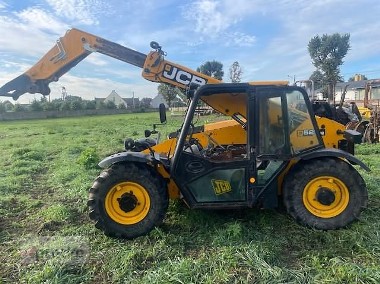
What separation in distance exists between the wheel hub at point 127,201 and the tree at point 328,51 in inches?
2256

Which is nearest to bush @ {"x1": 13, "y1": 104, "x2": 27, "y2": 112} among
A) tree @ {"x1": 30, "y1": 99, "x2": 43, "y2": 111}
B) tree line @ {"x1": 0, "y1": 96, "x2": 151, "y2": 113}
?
tree line @ {"x1": 0, "y1": 96, "x2": 151, "y2": 113}

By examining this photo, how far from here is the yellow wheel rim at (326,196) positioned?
475 centimetres

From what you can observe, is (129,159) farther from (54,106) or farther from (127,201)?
(54,106)

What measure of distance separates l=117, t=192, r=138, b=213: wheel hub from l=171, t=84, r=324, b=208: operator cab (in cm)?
62

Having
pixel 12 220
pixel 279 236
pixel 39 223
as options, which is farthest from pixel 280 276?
pixel 12 220

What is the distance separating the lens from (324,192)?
15.5 ft

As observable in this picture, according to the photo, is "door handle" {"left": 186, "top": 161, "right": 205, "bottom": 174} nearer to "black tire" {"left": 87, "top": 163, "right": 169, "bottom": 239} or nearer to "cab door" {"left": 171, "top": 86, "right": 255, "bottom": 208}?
"cab door" {"left": 171, "top": 86, "right": 255, "bottom": 208}

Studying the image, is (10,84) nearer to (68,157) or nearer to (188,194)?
(188,194)

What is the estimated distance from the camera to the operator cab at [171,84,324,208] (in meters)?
4.68

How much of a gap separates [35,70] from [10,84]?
1.58ft

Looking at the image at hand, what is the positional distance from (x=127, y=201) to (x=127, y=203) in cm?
3

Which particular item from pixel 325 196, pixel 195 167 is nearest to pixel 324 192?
pixel 325 196

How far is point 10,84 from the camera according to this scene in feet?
20.5

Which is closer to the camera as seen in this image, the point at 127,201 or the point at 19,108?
the point at 127,201
